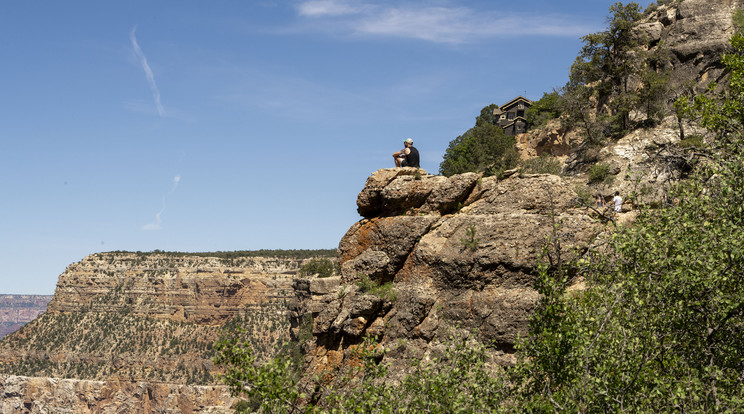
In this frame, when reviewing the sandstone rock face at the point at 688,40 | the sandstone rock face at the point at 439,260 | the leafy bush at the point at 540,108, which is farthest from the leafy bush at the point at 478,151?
the sandstone rock face at the point at 439,260

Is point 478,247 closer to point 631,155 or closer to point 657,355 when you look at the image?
point 657,355

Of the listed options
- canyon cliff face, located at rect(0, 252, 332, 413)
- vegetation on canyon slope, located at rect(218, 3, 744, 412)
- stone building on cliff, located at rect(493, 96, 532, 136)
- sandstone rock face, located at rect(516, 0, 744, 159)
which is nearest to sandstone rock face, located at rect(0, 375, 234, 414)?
canyon cliff face, located at rect(0, 252, 332, 413)

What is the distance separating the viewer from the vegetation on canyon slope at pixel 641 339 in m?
11.4

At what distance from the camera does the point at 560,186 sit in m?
24.3

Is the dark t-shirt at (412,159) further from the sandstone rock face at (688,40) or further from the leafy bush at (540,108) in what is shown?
the leafy bush at (540,108)

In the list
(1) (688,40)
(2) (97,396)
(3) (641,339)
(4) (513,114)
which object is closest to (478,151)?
(1) (688,40)

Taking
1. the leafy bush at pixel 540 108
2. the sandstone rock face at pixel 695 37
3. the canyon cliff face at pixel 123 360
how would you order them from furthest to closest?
the canyon cliff face at pixel 123 360, the leafy bush at pixel 540 108, the sandstone rock face at pixel 695 37

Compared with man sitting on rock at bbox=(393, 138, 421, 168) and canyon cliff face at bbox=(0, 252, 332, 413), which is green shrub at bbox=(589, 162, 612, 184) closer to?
man sitting on rock at bbox=(393, 138, 421, 168)

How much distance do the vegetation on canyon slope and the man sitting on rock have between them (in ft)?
47.1

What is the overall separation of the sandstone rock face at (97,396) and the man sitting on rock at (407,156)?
14005cm

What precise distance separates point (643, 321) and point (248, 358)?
8.27 meters

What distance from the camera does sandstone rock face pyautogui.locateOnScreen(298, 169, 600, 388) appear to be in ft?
71.7

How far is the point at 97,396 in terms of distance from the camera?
559ft

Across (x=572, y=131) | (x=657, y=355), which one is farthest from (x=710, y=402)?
(x=572, y=131)
